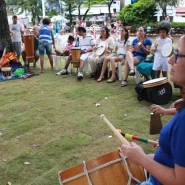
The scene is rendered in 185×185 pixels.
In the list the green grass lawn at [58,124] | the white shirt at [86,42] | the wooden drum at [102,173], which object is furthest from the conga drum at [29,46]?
the wooden drum at [102,173]

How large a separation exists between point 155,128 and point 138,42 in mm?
3735

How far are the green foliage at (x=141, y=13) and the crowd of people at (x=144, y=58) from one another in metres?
18.1

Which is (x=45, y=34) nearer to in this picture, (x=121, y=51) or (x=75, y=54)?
(x=75, y=54)

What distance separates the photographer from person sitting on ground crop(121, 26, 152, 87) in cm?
626

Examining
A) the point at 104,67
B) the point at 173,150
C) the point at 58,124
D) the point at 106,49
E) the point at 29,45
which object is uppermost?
the point at 29,45

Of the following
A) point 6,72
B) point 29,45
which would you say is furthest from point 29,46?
point 6,72

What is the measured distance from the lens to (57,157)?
3.32 meters

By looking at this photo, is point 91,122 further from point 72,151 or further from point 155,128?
point 155,128

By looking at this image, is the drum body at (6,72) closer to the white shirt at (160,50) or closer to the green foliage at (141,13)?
the white shirt at (160,50)

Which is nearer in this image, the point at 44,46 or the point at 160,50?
the point at 160,50

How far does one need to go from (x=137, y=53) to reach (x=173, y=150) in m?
5.55

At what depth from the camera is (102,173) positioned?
A: 1.63 meters

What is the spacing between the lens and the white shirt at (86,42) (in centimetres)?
783

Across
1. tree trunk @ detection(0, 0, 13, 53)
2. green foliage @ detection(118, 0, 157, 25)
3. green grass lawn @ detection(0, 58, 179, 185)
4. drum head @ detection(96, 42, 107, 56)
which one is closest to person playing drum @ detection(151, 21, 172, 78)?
green grass lawn @ detection(0, 58, 179, 185)
